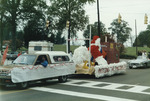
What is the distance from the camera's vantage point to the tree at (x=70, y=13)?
155ft

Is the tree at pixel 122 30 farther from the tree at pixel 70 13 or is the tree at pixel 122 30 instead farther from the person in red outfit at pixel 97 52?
the person in red outfit at pixel 97 52

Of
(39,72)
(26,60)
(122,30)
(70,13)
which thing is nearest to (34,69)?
(39,72)

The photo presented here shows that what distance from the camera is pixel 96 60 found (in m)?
16.8

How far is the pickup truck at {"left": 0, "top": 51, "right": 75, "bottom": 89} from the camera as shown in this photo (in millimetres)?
10297

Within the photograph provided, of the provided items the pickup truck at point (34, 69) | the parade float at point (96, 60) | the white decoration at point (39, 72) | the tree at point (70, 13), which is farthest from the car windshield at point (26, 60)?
the tree at point (70, 13)

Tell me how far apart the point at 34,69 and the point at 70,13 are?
37550 mm

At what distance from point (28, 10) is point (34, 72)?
1421 inches

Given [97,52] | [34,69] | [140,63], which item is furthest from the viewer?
[140,63]

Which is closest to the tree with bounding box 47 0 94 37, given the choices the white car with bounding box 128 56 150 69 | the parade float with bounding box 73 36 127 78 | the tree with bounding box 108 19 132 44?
the white car with bounding box 128 56 150 69

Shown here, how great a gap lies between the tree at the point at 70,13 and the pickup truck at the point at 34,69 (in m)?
34.4

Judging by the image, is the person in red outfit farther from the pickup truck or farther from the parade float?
the pickup truck

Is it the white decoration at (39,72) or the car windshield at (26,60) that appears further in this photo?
the car windshield at (26,60)

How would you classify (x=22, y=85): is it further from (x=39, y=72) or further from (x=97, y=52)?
(x=97, y=52)

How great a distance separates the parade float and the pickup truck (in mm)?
1457
